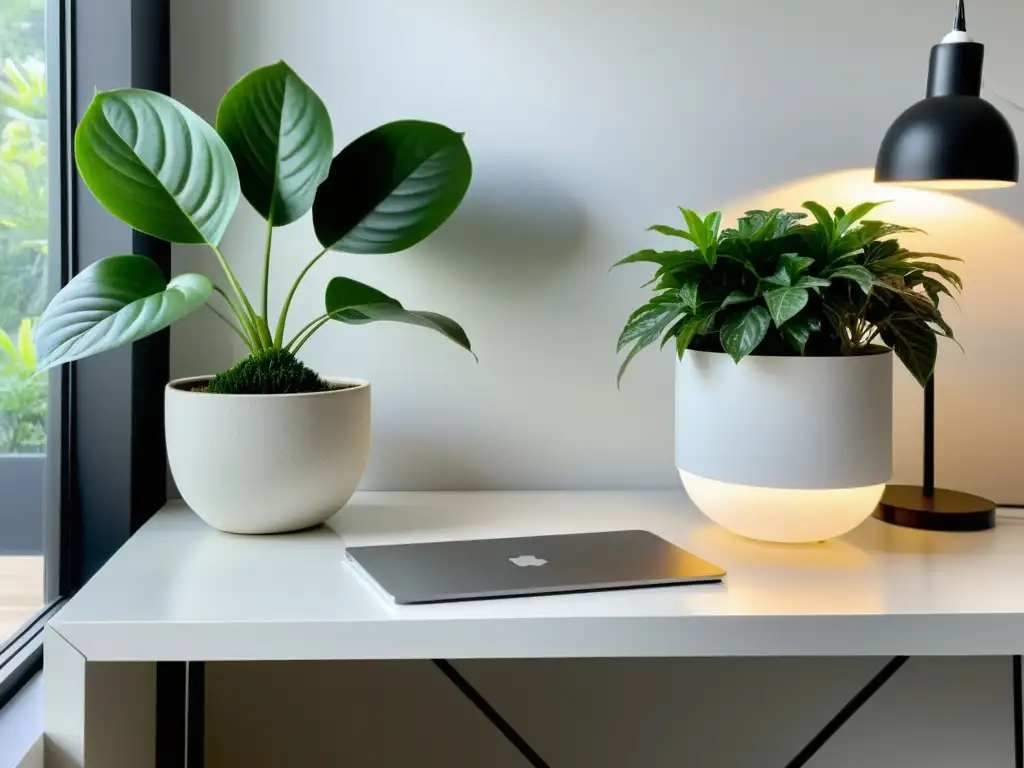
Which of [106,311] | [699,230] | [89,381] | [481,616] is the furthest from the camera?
[89,381]

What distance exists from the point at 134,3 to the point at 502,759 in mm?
1076

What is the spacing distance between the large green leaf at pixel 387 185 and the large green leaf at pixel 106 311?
210 mm

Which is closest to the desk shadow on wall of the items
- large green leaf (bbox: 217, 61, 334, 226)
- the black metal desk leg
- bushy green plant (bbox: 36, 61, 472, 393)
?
bushy green plant (bbox: 36, 61, 472, 393)

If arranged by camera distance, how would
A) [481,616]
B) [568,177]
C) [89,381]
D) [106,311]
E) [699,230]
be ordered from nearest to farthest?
[481,616], [106,311], [699,230], [89,381], [568,177]

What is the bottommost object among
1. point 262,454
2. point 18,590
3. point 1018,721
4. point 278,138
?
point 1018,721

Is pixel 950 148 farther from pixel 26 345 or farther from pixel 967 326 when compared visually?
pixel 26 345

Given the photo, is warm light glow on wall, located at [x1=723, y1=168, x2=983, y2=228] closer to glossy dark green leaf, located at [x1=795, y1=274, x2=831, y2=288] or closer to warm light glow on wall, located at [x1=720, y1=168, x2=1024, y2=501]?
warm light glow on wall, located at [x1=720, y1=168, x2=1024, y2=501]

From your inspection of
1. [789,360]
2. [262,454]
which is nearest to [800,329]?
[789,360]

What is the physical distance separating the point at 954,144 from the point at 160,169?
86 cm

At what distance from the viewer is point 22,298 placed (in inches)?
37.1

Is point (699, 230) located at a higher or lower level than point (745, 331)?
higher

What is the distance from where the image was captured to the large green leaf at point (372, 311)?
101cm

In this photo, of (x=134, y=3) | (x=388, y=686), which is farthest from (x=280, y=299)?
(x=388, y=686)

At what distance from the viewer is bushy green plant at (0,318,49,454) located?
91 centimetres
